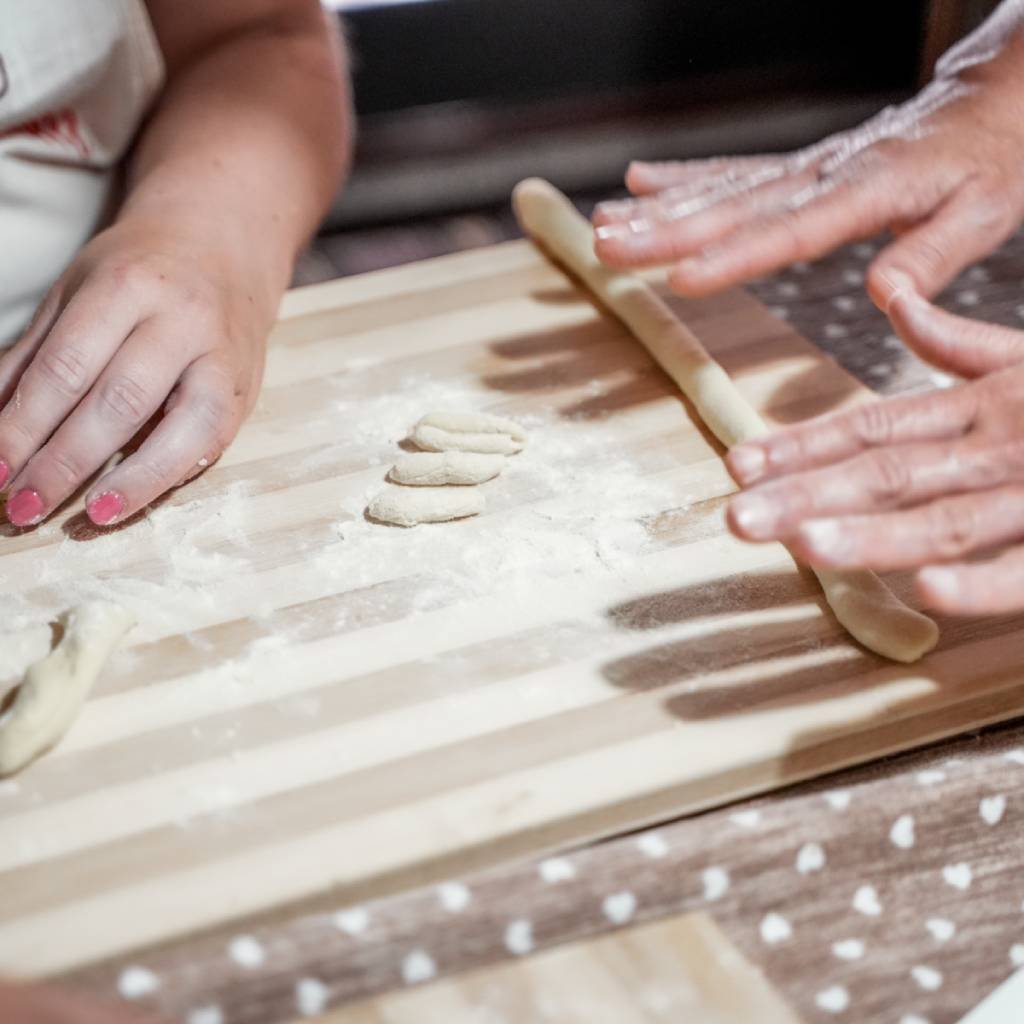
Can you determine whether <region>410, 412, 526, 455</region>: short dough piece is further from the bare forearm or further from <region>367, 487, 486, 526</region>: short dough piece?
the bare forearm

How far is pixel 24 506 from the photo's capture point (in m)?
1.00

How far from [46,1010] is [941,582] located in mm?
559

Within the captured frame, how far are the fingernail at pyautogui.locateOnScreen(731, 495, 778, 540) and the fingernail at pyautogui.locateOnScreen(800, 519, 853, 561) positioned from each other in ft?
0.09

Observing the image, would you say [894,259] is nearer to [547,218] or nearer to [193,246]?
[547,218]

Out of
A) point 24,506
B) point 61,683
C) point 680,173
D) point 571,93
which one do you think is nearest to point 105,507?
point 24,506

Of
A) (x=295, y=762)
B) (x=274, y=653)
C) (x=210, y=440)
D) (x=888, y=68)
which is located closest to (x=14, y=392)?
(x=210, y=440)

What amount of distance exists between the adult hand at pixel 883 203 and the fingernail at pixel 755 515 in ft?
1.20

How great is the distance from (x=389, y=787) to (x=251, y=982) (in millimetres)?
149

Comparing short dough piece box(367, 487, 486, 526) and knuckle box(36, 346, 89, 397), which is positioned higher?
knuckle box(36, 346, 89, 397)

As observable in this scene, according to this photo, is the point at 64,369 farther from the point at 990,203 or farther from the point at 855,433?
the point at 990,203

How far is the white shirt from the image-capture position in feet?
3.81

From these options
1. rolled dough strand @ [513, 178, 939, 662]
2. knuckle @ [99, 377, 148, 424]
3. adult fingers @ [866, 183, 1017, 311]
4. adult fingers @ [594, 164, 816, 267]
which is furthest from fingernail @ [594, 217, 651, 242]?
knuckle @ [99, 377, 148, 424]

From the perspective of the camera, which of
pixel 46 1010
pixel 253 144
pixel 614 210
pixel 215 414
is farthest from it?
pixel 253 144

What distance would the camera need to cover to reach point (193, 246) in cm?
117
